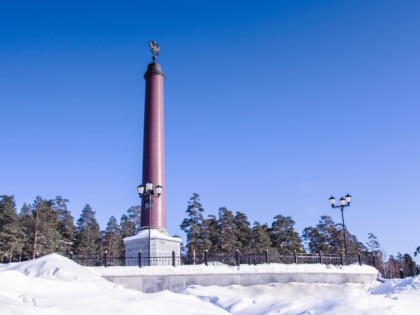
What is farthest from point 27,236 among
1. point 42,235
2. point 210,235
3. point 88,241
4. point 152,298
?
point 152,298

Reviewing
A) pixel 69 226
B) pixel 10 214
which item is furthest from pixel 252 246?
pixel 10 214

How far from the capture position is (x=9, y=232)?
4659 cm

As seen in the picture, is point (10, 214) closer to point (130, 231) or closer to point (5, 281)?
point (130, 231)

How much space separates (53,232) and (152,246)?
2666 cm

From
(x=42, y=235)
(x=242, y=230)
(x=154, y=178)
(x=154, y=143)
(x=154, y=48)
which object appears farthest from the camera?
(x=242, y=230)

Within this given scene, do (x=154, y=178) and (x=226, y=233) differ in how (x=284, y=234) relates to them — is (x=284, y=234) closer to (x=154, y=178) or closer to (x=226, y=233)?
(x=226, y=233)

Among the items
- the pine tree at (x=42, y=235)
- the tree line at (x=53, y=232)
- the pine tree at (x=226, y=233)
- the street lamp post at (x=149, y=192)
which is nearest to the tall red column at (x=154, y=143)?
the street lamp post at (x=149, y=192)

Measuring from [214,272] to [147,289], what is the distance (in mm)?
→ 3539

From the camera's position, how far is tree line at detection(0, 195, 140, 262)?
46656mm

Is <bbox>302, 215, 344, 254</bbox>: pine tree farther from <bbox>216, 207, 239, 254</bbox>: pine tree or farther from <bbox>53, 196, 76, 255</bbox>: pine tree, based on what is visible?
<bbox>53, 196, 76, 255</bbox>: pine tree

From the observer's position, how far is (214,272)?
909 inches

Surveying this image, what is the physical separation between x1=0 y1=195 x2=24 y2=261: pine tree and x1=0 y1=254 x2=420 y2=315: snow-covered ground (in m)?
30.8

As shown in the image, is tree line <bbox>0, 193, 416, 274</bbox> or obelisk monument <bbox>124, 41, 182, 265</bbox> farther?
tree line <bbox>0, 193, 416, 274</bbox>

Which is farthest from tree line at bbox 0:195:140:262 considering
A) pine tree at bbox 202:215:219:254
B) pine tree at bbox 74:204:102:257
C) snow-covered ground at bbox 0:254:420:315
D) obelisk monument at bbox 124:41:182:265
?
snow-covered ground at bbox 0:254:420:315
